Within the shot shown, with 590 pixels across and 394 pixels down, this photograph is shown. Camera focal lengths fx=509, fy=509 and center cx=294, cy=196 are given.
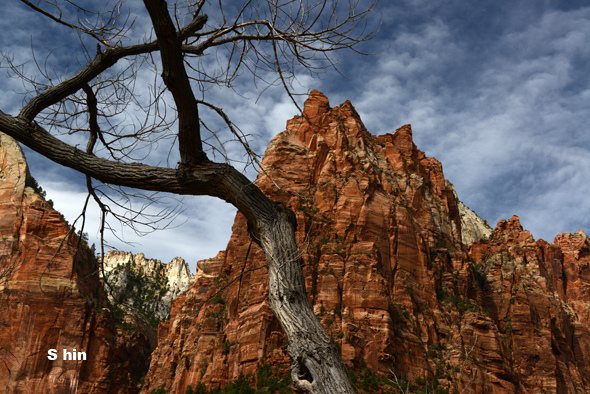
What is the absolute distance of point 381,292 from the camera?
51.2m

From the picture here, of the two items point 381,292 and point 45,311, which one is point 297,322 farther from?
point 45,311

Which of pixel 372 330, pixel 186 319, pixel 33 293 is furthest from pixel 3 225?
pixel 372 330

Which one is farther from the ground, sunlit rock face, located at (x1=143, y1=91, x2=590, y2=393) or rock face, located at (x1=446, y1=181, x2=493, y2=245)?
rock face, located at (x1=446, y1=181, x2=493, y2=245)

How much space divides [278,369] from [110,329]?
3915 cm

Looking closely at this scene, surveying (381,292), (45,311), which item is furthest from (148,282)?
→ (381,292)

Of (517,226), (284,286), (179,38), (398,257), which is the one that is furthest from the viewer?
(517,226)

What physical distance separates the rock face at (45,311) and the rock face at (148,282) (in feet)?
103

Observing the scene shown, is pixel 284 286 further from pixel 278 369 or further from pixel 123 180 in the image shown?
pixel 278 369

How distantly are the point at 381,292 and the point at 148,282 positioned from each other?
290ft

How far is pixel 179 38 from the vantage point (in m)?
3.94

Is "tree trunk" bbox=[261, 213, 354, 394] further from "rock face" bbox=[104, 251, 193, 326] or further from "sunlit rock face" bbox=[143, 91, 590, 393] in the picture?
"rock face" bbox=[104, 251, 193, 326]

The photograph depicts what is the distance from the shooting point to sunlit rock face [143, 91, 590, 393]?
48031mm

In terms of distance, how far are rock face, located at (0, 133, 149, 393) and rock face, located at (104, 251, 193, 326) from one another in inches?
1233

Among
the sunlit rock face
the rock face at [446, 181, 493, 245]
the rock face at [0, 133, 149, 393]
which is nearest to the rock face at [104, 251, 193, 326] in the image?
the rock face at [0, 133, 149, 393]
